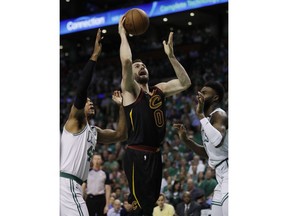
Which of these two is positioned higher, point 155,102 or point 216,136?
point 155,102

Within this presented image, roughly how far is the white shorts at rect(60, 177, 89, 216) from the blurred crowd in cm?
257

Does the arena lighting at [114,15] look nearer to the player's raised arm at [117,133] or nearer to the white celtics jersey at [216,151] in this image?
the player's raised arm at [117,133]

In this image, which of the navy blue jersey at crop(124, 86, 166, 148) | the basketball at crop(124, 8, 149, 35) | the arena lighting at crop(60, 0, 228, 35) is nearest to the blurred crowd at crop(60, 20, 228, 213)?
the arena lighting at crop(60, 0, 228, 35)

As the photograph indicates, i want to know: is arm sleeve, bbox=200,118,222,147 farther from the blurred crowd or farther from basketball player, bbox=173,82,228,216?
the blurred crowd

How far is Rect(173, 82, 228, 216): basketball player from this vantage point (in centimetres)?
525

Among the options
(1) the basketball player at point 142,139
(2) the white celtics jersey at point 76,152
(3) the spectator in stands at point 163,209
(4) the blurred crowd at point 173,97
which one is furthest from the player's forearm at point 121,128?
(4) the blurred crowd at point 173,97

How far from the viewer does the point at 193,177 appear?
28.6 ft

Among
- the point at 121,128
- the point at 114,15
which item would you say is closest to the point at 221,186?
the point at 121,128

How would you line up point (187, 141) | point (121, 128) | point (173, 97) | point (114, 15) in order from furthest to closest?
point (173, 97)
point (114, 15)
point (121, 128)
point (187, 141)

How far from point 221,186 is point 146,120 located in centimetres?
94

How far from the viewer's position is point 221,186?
5.30 m

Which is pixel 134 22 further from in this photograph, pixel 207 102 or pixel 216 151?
pixel 216 151
